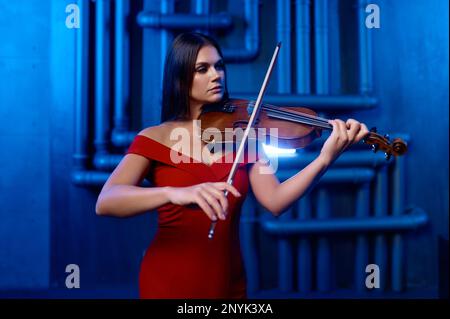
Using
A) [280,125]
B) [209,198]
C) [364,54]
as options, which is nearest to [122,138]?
[364,54]

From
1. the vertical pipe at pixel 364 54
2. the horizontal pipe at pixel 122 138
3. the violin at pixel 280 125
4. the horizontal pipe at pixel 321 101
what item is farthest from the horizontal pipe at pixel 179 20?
the violin at pixel 280 125

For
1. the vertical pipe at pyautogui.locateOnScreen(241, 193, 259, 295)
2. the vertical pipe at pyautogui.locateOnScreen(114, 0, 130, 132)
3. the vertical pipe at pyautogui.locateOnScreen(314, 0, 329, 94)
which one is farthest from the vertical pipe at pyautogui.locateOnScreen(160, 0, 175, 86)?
the vertical pipe at pyautogui.locateOnScreen(241, 193, 259, 295)

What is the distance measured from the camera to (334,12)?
2.48 m

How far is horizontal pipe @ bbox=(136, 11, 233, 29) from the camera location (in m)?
2.31

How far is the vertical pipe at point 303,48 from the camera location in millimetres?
2383

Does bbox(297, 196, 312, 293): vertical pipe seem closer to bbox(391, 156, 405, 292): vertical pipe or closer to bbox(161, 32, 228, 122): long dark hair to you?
bbox(391, 156, 405, 292): vertical pipe

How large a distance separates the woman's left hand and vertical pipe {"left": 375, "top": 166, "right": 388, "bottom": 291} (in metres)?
1.41

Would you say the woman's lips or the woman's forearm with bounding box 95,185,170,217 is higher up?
the woman's lips

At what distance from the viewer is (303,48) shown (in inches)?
94.0

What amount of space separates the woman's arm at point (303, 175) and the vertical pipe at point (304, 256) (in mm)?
1328

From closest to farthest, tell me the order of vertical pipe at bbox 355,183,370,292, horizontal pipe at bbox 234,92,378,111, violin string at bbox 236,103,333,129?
violin string at bbox 236,103,333,129 < horizontal pipe at bbox 234,92,378,111 < vertical pipe at bbox 355,183,370,292

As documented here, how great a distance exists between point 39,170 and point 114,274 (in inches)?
23.5

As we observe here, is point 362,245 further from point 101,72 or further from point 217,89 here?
point 217,89

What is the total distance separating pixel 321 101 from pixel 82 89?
1.06m
